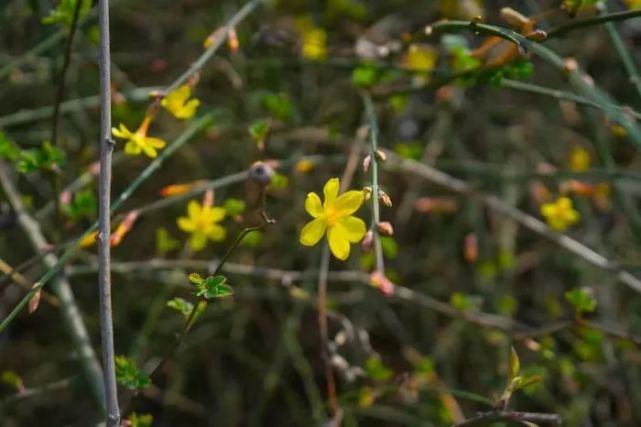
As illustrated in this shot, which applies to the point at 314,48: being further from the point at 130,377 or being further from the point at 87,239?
the point at 130,377

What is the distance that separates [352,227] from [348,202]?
0.14 feet

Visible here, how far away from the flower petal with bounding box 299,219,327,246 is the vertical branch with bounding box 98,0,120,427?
27 centimetres

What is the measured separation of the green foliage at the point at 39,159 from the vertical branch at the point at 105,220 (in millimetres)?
428

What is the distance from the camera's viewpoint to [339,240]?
3.86 ft

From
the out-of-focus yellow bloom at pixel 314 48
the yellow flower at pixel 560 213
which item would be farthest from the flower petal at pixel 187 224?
the yellow flower at pixel 560 213

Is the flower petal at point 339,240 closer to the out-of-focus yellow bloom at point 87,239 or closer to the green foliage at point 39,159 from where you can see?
the out-of-focus yellow bloom at point 87,239

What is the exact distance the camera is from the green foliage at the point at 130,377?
4.30 feet

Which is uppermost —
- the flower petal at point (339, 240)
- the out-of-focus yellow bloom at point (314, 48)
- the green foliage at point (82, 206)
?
the flower petal at point (339, 240)

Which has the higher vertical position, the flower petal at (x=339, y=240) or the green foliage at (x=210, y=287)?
the flower petal at (x=339, y=240)

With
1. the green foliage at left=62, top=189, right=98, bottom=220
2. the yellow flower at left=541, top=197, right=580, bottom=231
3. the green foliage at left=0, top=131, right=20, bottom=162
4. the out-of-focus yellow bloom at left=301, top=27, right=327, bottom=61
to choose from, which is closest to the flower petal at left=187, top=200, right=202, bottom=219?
the green foliage at left=62, top=189, right=98, bottom=220

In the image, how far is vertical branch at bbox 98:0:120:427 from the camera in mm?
1118

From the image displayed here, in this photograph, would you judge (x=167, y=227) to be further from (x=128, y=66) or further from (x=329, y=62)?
(x=329, y=62)

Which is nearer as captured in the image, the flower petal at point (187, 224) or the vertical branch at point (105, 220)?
the vertical branch at point (105, 220)

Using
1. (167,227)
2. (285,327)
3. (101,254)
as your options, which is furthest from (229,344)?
(101,254)
